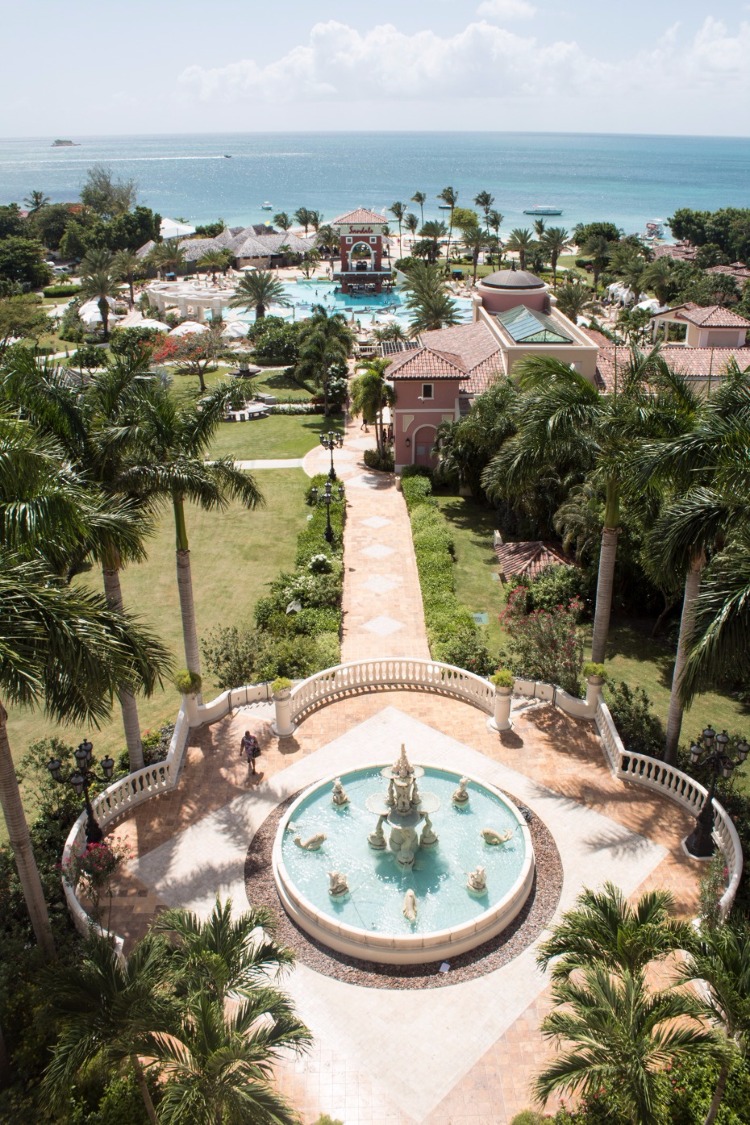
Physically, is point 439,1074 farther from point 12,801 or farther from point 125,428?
point 125,428

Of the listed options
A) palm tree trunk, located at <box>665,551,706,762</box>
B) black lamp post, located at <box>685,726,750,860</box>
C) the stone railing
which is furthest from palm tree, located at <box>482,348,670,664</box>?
black lamp post, located at <box>685,726,750,860</box>

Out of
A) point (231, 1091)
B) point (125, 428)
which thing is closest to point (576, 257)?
point (125, 428)

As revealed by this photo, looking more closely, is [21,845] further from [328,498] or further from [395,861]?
[328,498]

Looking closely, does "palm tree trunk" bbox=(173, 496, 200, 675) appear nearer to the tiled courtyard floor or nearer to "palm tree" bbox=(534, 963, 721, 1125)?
the tiled courtyard floor

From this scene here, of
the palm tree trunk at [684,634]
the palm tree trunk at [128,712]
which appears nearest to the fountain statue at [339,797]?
the palm tree trunk at [128,712]

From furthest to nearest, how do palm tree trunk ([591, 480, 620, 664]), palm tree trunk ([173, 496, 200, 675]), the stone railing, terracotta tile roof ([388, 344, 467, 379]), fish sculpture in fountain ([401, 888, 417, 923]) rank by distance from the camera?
terracotta tile roof ([388, 344, 467, 379]) → palm tree trunk ([173, 496, 200, 675]) → palm tree trunk ([591, 480, 620, 664]) → the stone railing → fish sculpture in fountain ([401, 888, 417, 923])

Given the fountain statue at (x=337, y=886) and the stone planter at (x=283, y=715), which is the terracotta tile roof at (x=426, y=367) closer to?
the stone planter at (x=283, y=715)
